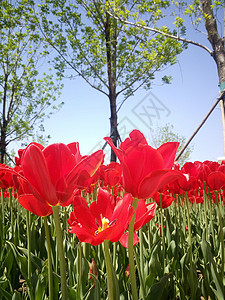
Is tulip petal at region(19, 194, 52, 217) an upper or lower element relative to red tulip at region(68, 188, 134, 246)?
upper

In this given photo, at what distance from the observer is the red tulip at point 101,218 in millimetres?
508

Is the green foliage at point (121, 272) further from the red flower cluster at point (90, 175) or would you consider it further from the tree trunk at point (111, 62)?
the tree trunk at point (111, 62)

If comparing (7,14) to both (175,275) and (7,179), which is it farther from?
(175,275)

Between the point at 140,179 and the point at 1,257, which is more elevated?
the point at 140,179

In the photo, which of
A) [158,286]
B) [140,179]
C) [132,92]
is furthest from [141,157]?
[132,92]

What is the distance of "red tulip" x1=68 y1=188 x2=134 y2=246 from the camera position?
0.51 m

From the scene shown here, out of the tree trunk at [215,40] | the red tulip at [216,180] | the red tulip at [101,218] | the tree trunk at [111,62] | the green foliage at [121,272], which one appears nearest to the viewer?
the red tulip at [101,218]

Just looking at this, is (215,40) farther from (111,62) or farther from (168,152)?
(168,152)

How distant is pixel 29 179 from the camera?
21.0 inches

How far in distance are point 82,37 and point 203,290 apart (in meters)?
11.8

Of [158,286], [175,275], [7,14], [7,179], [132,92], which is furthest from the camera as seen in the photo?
[132,92]

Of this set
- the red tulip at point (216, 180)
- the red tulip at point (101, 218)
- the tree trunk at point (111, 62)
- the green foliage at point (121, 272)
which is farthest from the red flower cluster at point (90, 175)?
the tree trunk at point (111, 62)

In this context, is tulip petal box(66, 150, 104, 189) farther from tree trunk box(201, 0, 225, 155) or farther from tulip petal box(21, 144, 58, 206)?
tree trunk box(201, 0, 225, 155)

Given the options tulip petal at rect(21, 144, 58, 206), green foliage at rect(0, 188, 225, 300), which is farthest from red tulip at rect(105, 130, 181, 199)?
green foliage at rect(0, 188, 225, 300)
